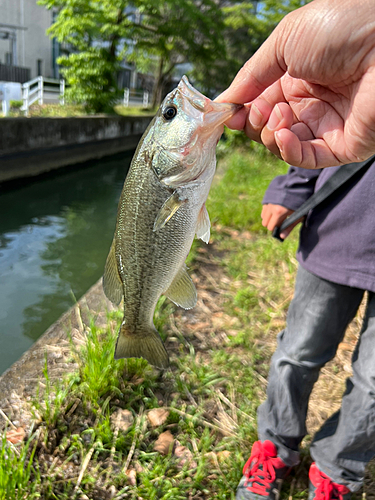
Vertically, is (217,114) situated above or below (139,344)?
above

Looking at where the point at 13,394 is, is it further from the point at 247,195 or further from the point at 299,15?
the point at 247,195

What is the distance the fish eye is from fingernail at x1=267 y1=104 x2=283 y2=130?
0.38 m

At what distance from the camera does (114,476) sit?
1978mm

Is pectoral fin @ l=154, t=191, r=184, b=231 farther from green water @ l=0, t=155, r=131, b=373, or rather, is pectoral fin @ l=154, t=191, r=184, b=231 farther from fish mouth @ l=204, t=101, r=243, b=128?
green water @ l=0, t=155, r=131, b=373

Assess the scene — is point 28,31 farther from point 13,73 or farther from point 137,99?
point 137,99

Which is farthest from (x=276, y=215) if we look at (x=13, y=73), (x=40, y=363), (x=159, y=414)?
(x=13, y=73)

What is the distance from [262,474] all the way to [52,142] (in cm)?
1105

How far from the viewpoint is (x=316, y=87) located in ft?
5.19

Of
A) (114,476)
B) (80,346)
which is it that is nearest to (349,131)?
(114,476)

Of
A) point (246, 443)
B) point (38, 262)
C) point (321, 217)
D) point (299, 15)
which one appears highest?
point (299, 15)

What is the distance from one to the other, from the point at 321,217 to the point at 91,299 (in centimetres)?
217

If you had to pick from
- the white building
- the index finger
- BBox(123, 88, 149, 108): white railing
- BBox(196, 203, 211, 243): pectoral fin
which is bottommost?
BBox(123, 88, 149, 108): white railing

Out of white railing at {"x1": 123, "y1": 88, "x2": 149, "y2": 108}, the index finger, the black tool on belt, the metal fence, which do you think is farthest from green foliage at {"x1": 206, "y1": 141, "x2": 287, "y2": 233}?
white railing at {"x1": 123, "y1": 88, "x2": 149, "y2": 108}

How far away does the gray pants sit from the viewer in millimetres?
1875
